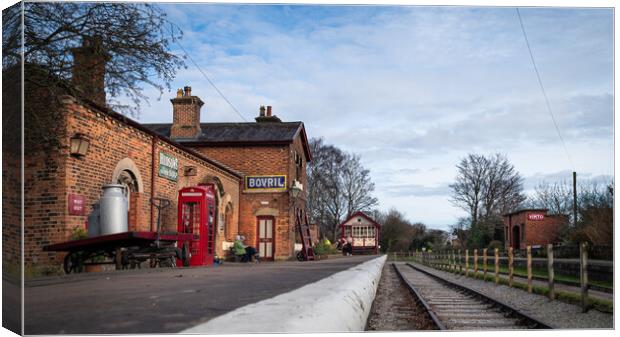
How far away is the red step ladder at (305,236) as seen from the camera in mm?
10252

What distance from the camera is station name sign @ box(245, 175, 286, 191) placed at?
9836mm

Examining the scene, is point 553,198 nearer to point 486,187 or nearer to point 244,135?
point 486,187

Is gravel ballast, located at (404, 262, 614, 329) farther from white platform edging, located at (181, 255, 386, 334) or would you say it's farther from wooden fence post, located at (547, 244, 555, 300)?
white platform edging, located at (181, 255, 386, 334)

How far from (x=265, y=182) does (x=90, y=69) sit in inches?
188

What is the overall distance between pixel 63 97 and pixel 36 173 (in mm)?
1110

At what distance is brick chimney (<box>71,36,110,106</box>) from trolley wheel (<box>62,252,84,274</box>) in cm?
155

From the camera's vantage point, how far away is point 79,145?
584 cm

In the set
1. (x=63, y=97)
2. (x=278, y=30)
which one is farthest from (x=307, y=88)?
(x=63, y=97)

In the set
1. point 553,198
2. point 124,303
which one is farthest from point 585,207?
point 124,303

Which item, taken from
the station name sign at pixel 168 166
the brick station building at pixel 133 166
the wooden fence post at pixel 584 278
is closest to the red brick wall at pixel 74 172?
the brick station building at pixel 133 166

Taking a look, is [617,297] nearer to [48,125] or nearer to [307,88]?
[307,88]

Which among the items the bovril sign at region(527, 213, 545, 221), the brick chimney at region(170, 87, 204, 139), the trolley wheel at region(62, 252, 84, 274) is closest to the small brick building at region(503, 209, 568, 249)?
the bovril sign at region(527, 213, 545, 221)

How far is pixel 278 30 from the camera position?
5.84 m

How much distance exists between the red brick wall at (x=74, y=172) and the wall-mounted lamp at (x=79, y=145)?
48mm
